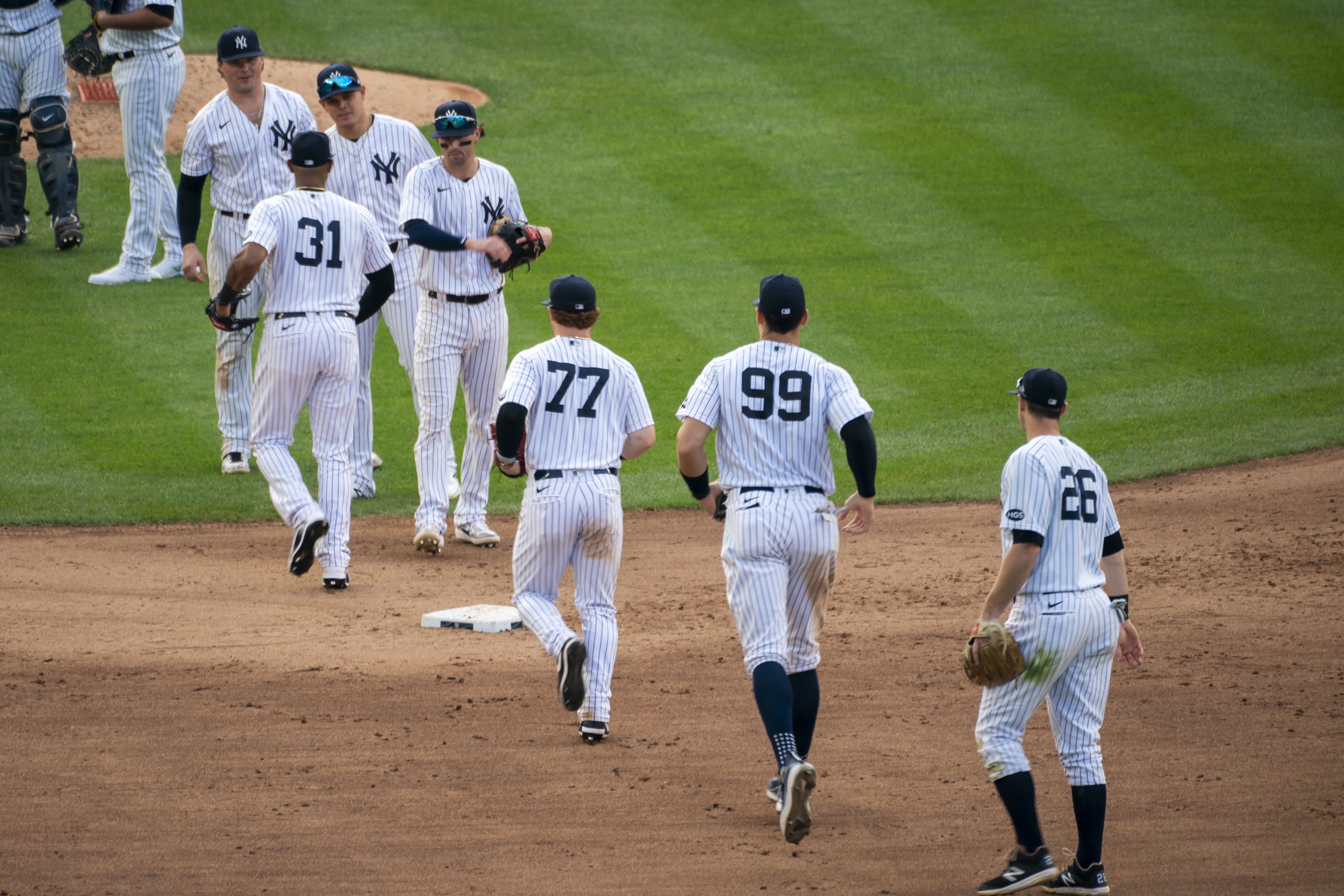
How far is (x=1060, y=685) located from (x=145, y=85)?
9.39 m

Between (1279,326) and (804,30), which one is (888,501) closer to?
(1279,326)

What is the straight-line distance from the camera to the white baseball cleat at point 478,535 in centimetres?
831

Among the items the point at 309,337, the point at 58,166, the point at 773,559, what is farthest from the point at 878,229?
the point at 773,559

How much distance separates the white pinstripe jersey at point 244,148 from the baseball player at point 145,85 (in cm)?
290

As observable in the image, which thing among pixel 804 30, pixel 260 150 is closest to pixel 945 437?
pixel 260 150

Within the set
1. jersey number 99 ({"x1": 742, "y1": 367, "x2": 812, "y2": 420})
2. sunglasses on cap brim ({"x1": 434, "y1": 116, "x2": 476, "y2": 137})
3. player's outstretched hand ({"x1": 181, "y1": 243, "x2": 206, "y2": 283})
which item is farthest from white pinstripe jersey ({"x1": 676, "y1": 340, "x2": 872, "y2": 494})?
player's outstretched hand ({"x1": 181, "y1": 243, "x2": 206, "y2": 283})

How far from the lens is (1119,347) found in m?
11.8

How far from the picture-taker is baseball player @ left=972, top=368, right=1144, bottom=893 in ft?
14.4

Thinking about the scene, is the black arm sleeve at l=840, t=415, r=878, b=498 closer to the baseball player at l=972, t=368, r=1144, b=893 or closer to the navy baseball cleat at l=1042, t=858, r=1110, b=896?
the baseball player at l=972, t=368, r=1144, b=893

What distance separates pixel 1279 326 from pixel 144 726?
388 inches

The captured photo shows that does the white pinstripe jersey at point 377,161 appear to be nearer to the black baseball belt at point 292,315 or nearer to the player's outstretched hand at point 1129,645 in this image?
the black baseball belt at point 292,315

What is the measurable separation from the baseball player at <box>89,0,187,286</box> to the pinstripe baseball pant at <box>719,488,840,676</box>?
793 centimetres

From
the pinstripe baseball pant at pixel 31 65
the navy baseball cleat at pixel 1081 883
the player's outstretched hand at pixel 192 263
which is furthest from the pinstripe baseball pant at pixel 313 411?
the pinstripe baseball pant at pixel 31 65

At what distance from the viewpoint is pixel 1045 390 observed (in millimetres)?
4551
